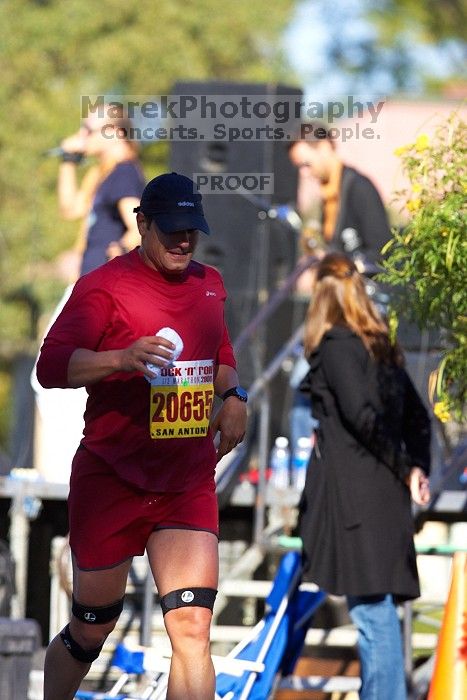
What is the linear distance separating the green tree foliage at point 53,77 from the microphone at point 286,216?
14.5 meters

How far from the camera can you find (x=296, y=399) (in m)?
9.23

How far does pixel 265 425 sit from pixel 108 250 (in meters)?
1.32

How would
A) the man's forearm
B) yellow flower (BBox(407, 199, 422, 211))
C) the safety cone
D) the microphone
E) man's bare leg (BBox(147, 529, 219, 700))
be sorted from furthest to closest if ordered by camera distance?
the microphone < the safety cone < yellow flower (BBox(407, 199, 422, 211)) < man's bare leg (BBox(147, 529, 219, 700)) < the man's forearm

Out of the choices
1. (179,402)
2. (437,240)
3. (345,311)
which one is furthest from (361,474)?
(179,402)

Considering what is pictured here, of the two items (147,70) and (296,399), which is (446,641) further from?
(147,70)

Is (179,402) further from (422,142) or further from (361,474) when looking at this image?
(361,474)

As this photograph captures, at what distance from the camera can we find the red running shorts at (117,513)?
16.1ft

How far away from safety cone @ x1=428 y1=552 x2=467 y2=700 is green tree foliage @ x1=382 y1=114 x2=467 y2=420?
0.77 meters

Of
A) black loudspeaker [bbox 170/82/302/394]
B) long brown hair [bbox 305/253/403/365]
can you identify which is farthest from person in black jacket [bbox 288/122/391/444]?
long brown hair [bbox 305/253/403/365]

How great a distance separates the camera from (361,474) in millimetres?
6238

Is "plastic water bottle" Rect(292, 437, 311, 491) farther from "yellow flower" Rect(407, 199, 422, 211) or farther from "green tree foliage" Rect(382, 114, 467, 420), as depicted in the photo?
"yellow flower" Rect(407, 199, 422, 211)

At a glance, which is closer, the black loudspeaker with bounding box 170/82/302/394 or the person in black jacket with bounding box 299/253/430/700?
the person in black jacket with bounding box 299/253/430/700

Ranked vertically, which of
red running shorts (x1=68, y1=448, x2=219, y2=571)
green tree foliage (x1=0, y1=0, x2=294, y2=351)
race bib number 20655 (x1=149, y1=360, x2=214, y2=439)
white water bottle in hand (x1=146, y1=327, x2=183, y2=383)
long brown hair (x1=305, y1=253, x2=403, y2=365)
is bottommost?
red running shorts (x1=68, y1=448, x2=219, y2=571)

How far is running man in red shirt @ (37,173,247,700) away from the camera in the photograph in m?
4.81
